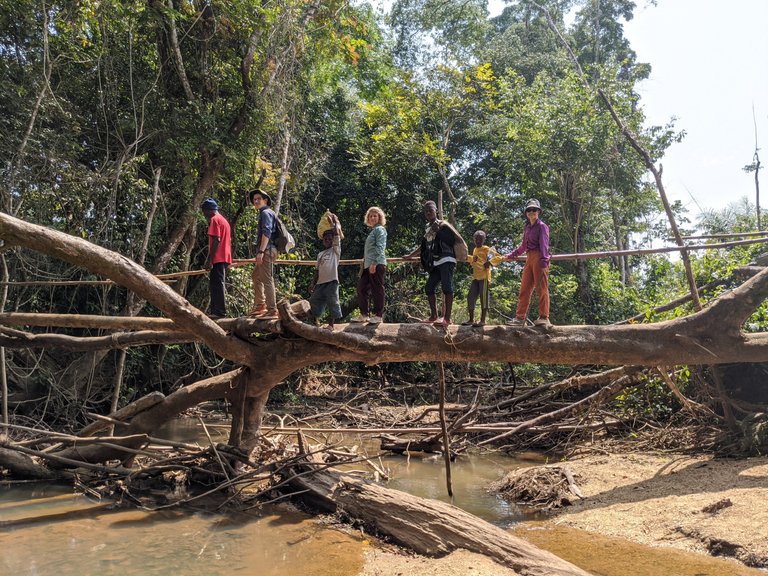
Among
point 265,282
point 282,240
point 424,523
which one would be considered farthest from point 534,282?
point 265,282

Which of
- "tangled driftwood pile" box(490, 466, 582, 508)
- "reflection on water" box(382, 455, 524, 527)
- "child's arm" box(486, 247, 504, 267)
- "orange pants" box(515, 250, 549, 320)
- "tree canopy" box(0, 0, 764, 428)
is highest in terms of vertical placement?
"tree canopy" box(0, 0, 764, 428)

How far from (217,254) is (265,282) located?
2.41ft

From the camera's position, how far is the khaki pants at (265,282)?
7074mm

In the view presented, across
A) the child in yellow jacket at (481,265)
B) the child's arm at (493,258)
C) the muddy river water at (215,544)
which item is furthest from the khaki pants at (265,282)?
the child's arm at (493,258)

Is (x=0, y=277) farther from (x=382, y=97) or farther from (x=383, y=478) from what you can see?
(x=382, y=97)

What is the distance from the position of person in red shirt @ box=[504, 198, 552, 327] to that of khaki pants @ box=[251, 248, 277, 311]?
9.65 feet

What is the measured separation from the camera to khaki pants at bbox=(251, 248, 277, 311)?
707cm

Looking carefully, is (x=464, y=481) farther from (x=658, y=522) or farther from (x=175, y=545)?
(x=175, y=545)

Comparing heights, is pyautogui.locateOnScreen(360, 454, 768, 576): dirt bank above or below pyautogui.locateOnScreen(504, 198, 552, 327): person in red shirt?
below

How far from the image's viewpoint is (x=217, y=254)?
7312 mm

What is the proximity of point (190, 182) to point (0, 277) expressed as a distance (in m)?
3.90

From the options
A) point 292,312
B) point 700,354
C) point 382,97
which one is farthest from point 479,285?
point 382,97

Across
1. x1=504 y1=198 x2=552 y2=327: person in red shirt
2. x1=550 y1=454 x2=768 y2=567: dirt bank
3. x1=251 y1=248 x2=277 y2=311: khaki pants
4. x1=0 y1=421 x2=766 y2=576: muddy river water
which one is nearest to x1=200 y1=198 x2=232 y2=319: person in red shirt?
x1=251 y1=248 x2=277 y2=311: khaki pants

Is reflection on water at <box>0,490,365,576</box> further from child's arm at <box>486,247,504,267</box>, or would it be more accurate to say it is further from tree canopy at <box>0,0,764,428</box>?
tree canopy at <box>0,0,764,428</box>
